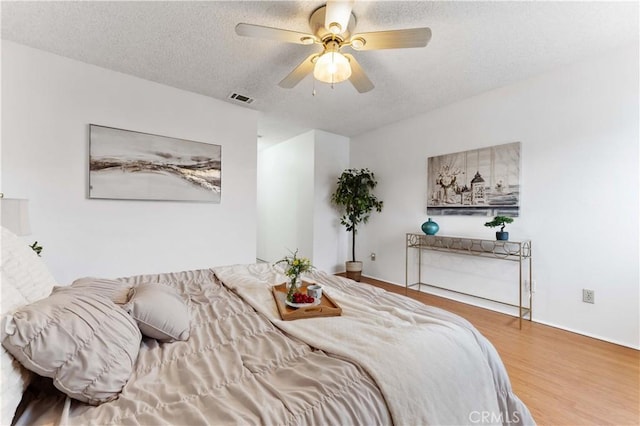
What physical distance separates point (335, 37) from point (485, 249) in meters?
2.71

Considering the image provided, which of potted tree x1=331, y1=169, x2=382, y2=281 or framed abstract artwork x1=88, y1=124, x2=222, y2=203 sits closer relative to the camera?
framed abstract artwork x1=88, y1=124, x2=222, y2=203

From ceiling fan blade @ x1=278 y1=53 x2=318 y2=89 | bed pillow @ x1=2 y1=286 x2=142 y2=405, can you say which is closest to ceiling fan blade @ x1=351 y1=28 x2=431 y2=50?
ceiling fan blade @ x1=278 y1=53 x2=318 y2=89

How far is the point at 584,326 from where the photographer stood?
2412 millimetres

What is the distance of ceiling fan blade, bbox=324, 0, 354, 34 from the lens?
5.07 feet

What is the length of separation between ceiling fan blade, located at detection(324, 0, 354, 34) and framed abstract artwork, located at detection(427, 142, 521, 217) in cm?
227

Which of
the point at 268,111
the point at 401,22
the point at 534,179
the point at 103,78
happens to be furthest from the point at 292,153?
the point at 534,179

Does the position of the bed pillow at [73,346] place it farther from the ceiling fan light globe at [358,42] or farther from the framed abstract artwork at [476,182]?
the framed abstract artwork at [476,182]

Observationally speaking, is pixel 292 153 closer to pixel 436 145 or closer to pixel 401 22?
pixel 436 145

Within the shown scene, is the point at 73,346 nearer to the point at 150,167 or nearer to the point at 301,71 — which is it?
the point at 301,71

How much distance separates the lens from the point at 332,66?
1.87 metres

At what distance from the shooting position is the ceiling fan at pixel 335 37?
1.63 m

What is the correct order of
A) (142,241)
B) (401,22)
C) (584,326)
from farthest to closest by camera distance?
(142,241)
(584,326)
(401,22)

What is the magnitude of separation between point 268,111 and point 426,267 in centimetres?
312

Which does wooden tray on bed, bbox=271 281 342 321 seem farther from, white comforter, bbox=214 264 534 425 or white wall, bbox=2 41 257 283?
white wall, bbox=2 41 257 283
